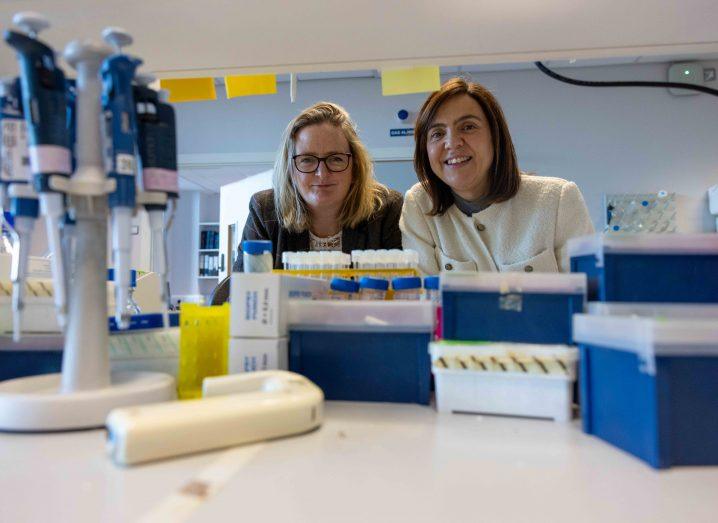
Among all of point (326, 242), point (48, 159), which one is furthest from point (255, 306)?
point (326, 242)

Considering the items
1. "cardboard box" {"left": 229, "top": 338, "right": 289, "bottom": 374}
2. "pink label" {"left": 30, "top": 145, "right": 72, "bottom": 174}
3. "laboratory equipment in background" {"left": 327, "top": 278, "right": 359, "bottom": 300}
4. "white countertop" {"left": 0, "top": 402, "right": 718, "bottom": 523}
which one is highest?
"pink label" {"left": 30, "top": 145, "right": 72, "bottom": 174}

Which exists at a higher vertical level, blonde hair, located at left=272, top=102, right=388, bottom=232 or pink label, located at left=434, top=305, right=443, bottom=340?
blonde hair, located at left=272, top=102, right=388, bottom=232

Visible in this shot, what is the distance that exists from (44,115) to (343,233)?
3.42ft

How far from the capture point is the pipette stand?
0.50 metres

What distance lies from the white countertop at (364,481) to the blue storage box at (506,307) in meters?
0.13

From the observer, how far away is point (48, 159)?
48 cm

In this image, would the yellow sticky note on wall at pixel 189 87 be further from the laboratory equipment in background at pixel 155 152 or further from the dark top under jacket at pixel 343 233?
the dark top under jacket at pixel 343 233

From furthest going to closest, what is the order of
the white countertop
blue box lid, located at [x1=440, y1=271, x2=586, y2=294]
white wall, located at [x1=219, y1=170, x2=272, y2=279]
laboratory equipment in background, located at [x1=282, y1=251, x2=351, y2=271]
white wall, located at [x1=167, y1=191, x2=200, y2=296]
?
white wall, located at [x1=167, y1=191, x2=200, y2=296]
white wall, located at [x1=219, y1=170, x2=272, y2=279]
laboratory equipment in background, located at [x1=282, y1=251, x2=351, y2=271]
blue box lid, located at [x1=440, y1=271, x2=586, y2=294]
the white countertop

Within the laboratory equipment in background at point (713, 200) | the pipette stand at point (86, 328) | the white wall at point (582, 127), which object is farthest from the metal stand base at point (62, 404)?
the laboratory equipment in background at point (713, 200)

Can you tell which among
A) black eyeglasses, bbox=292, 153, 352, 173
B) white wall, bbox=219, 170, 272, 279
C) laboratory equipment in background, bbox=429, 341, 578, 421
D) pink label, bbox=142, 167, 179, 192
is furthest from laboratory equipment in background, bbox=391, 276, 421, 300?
white wall, bbox=219, 170, 272, 279

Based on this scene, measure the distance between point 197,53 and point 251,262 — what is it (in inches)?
15.1

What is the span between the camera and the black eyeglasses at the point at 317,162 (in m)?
1.49

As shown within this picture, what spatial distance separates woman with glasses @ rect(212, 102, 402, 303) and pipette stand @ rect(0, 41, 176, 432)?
0.88m

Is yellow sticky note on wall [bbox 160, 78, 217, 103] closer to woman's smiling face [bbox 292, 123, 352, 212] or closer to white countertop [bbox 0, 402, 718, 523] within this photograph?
woman's smiling face [bbox 292, 123, 352, 212]
